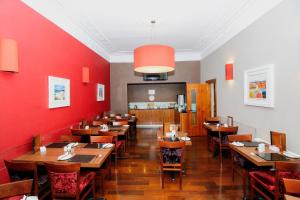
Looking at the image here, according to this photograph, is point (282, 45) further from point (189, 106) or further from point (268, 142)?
point (189, 106)

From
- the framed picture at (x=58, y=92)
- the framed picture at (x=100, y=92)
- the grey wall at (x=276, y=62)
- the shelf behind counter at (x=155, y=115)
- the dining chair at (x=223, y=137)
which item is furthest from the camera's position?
the shelf behind counter at (x=155, y=115)

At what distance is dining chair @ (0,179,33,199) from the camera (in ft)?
5.51

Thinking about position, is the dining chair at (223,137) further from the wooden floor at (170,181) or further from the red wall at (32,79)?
the red wall at (32,79)

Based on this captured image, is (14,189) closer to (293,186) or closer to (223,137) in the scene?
(293,186)

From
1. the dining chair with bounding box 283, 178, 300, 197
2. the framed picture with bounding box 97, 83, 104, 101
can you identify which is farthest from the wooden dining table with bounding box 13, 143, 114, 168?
the framed picture with bounding box 97, 83, 104, 101

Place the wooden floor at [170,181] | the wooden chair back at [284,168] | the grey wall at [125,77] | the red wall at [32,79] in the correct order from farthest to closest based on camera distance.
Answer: the grey wall at [125,77], the wooden floor at [170,181], the red wall at [32,79], the wooden chair back at [284,168]

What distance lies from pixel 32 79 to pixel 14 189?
1.98m

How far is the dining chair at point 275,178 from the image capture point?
2.14 m

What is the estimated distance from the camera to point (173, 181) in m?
3.57

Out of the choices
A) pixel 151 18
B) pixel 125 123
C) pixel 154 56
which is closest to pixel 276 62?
pixel 154 56

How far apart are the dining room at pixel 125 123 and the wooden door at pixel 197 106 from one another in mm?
936

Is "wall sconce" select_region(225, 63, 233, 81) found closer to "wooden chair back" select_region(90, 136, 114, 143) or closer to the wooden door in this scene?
the wooden door

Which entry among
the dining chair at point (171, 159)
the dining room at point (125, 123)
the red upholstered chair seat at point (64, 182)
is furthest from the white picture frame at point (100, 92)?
the red upholstered chair seat at point (64, 182)

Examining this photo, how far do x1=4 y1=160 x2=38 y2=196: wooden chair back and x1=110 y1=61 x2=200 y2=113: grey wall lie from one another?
20.1 ft
